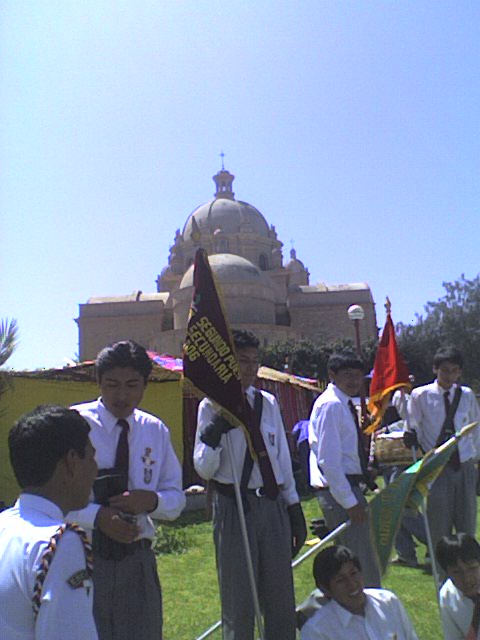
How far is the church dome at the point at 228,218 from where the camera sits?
2719 inches

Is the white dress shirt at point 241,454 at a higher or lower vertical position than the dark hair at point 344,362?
lower

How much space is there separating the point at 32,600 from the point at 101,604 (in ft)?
4.32

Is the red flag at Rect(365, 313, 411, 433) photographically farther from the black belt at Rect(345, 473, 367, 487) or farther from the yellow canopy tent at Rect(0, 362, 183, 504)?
the yellow canopy tent at Rect(0, 362, 183, 504)

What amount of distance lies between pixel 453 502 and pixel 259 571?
227 cm

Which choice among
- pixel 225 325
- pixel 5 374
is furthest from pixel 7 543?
pixel 5 374

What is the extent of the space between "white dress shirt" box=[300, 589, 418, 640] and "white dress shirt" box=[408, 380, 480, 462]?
2.22 m

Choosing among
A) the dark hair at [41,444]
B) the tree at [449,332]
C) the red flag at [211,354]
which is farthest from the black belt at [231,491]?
the tree at [449,332]

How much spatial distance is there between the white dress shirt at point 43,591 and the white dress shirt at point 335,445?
103 inches

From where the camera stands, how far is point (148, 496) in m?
2.79

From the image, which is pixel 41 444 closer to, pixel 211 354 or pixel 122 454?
pixel 122 454

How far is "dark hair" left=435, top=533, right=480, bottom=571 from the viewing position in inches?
144

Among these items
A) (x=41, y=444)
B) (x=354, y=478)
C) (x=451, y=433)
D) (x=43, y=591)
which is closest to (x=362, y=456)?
(x=354, y=478)

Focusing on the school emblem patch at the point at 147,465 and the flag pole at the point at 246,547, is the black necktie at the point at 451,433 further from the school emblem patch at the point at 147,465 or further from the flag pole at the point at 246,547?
the school emblem patch at the point at 147,465

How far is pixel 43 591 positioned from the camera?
150 centimetres
